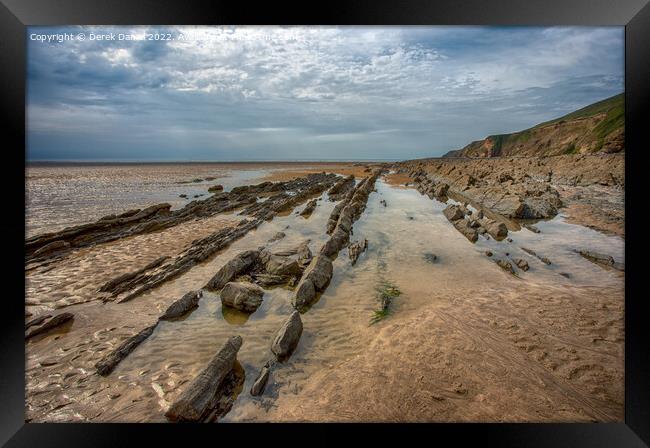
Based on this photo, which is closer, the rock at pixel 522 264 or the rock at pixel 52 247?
the rock at pixel 522 264

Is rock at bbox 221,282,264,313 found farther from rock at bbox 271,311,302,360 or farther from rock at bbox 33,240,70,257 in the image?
rock at bbox 33,240,70,257

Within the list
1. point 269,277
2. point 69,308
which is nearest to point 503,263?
point 269,277

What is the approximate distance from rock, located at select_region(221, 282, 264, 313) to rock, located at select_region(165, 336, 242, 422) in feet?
5.85

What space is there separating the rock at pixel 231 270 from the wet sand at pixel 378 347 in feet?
1.19

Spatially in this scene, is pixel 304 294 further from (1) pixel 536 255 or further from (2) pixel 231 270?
(1) pixel 536 255

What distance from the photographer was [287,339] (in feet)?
14.9

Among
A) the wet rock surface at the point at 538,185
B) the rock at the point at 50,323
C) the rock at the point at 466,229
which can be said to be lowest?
the rock at the point at 50,323

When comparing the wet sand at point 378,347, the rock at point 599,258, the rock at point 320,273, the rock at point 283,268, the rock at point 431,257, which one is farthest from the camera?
the rock at point 431,257

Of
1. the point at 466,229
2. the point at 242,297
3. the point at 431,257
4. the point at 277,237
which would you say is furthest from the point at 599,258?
the point at 277,237

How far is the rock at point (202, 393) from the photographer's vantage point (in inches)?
132

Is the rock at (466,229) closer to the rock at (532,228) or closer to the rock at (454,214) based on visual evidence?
the rock at (454,214)

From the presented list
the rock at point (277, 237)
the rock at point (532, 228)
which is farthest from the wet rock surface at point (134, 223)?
the rock at point (532, 228)

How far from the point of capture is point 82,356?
174 inches
